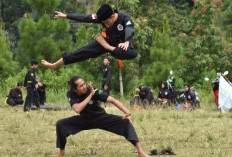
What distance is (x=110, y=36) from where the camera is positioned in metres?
7.96

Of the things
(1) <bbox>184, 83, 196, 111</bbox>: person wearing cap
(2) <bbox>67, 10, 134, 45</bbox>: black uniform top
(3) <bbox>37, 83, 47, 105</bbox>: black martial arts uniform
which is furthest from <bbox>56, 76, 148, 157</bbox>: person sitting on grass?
(3) <bbox>37, 83, 47, 105</bbox>: black martial arts uniform

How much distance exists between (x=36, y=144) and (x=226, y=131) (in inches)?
156

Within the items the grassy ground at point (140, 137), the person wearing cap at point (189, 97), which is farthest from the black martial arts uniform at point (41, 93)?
the person wearing cap at point (189, 97)

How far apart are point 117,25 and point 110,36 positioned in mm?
243

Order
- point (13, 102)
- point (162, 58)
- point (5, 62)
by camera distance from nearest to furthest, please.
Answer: point (13, 102)
point (162, 58)
point (5, 62)

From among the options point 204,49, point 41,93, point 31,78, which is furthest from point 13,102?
point 204,49

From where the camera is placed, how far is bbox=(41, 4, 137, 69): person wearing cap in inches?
297

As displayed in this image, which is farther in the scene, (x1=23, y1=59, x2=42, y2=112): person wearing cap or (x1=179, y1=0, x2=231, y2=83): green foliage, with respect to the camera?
(x1=179, y1=0, x2=231, y2=83): green foliage

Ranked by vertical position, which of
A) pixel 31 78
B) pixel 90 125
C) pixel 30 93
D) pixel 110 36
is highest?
pixel 110 36

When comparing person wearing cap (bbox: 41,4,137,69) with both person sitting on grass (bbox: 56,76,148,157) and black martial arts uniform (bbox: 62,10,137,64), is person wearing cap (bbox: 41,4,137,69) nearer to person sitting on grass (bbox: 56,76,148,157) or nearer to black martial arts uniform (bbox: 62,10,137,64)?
black martial arts uniform (bbox: 62,10,137,64)

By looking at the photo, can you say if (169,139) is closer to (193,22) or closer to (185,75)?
(185,75)

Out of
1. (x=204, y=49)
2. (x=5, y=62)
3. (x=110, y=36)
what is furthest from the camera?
(x=5, y=62)

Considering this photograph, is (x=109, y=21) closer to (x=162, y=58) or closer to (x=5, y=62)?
(x=162, y=58)

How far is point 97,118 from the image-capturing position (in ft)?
24.3
